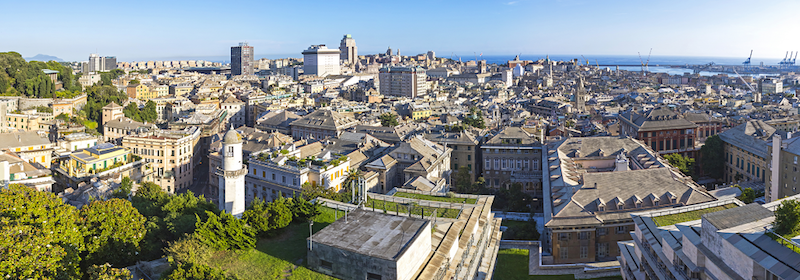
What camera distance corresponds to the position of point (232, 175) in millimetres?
25609

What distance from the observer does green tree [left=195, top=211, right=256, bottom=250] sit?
1842 cm

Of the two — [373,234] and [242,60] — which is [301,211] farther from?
[242,60]

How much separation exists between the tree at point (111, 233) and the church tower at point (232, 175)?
555cm

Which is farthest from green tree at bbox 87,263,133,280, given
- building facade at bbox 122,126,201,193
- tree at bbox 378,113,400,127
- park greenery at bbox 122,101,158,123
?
park greenery at bbox 122,101,158,123

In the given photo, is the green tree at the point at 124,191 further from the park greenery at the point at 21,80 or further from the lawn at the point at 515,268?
the park greenery at the point at 21,80

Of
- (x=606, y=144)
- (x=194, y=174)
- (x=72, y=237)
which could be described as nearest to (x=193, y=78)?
(x=194, y=174)

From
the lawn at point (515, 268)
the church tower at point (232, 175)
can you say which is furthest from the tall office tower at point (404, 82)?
the church tower at point (232, 175)

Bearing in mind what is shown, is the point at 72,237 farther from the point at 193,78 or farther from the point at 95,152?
the point at 193,78

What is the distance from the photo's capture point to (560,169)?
34.8 meters

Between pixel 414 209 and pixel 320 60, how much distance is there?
174 m

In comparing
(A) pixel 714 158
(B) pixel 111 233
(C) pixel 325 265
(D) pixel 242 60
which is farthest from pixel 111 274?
(D) pixel 242 60

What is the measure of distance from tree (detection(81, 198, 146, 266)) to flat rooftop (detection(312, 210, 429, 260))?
743 centimetres

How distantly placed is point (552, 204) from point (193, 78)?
13028 cm

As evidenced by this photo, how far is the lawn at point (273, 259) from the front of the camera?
17.5 metres
